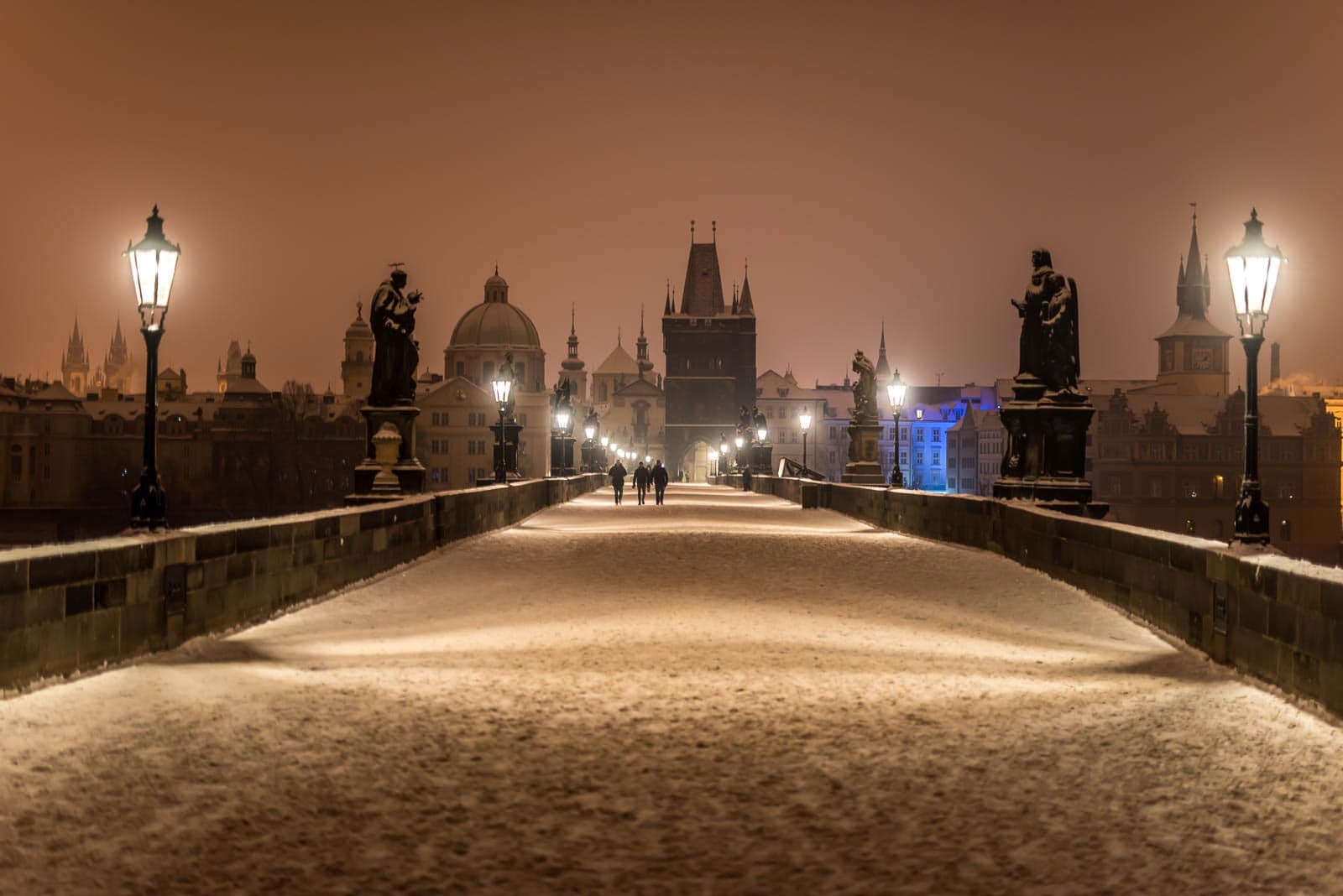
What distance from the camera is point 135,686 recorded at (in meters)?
7.98

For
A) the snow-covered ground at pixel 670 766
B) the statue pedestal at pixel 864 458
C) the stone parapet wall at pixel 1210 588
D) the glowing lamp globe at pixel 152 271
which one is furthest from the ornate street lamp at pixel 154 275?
the statue pedestal at pixel 864 458

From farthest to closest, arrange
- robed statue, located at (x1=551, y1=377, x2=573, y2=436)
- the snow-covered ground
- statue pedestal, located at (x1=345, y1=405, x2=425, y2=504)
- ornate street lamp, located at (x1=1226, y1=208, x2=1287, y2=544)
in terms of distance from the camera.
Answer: robed statue, located at (x1=551, y1=377, x2=573, y2=436)
statue pedestal, located at (x1=345, y1=405, x2=425, y2=504)
ornate street lamp, located at (x1=1226, y1=208, x2=1287, y2=544)
the snow-covered ground

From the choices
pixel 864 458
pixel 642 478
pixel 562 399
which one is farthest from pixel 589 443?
pixel 864 458

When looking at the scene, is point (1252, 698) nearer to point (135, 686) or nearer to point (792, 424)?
point (135, 686)

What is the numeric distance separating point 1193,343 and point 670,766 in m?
145

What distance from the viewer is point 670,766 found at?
20.1ft

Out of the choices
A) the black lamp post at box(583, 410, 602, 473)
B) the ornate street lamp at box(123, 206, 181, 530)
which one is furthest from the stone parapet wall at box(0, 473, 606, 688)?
the black lamp post at box(583, 410, 602, 473)

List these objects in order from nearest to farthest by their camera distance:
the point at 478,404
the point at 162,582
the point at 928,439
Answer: the point at 162,582 → the point at 478,404 → the point at 928,439

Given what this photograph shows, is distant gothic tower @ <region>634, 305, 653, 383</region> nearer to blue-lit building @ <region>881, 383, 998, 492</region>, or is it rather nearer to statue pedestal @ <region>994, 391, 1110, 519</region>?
blue-lit building @ <region>881, 383, 998, 492</region>

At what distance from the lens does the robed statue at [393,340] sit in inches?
828

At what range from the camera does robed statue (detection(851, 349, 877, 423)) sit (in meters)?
38.9

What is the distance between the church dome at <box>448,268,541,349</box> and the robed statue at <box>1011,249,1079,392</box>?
389 feet

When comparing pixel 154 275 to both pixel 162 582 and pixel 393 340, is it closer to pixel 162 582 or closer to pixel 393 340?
pixel 162 582

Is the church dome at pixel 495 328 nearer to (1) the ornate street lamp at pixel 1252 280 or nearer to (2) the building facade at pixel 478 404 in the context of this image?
(2) the building facade at pixel 478 404
